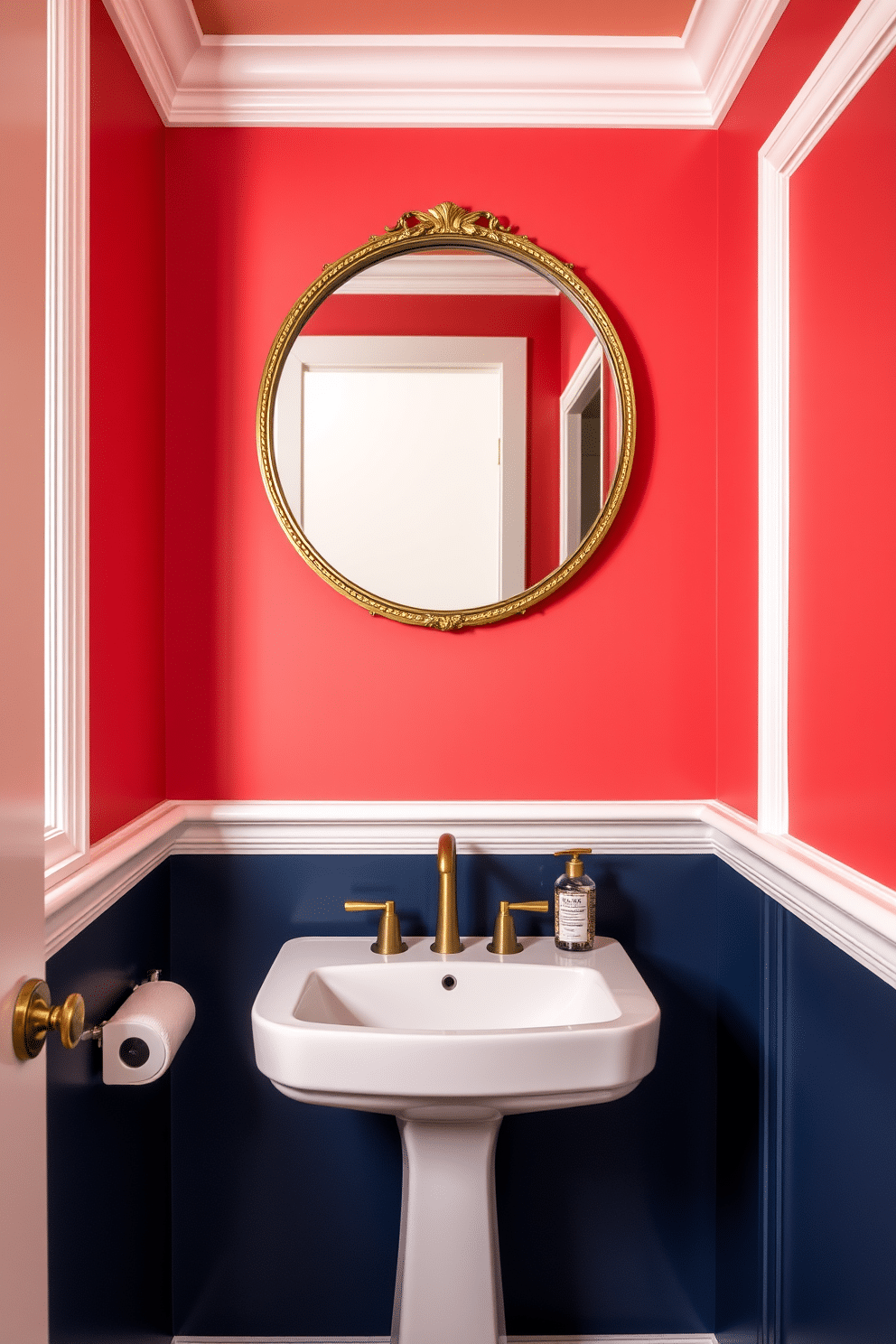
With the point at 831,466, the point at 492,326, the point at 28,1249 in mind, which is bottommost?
the point at 28,1249

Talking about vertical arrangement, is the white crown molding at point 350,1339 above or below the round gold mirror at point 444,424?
below

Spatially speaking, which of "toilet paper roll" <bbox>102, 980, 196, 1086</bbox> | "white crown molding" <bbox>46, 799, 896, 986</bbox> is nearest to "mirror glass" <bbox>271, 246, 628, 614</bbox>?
"white crown molding" <bbox>46, 799, 896, 986</bbox>

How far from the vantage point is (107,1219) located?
1316 mm

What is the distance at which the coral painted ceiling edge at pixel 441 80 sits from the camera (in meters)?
1.58

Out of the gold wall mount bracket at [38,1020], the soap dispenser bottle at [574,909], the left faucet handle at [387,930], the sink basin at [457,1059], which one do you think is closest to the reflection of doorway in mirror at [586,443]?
the soap dispenser bottle at [574,909]

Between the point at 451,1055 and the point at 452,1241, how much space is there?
382 mm

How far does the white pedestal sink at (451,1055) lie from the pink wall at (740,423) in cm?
44

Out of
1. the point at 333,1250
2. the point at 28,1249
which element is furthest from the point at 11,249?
the point at 333,1250

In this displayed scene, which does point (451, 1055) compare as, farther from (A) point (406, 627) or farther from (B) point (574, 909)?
(A) point (406, 627)

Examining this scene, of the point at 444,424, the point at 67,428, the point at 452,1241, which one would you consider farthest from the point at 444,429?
the point at 452,1241

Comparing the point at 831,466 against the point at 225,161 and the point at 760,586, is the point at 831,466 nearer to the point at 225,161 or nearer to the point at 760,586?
the point at 760,586

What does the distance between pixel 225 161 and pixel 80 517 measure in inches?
31.9

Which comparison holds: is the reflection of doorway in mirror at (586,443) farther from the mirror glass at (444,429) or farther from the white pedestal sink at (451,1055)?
the white pedestal sink at (451,1055)

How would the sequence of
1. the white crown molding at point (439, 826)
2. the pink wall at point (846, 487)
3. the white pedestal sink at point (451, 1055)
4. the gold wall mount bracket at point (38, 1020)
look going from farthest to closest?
1. the white crown molding at point (439, 826)
2. the white pedestal sink at point (451, 1055)
3. the pink wall at point (846, 487)
4. the gold wall mount bracket at point (38, 1020)
